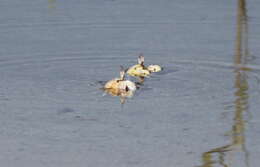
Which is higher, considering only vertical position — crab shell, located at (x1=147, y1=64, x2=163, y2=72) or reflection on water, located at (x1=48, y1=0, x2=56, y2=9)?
reflection on water, located at (x1=48, y1=0, x2=56, y2=9)

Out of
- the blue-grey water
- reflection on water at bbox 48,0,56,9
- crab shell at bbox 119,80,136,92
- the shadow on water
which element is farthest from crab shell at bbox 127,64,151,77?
reflection on water at bbox 48,0,56,9

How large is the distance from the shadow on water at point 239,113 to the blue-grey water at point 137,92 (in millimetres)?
10

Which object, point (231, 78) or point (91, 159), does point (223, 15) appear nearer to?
point (231, 78)

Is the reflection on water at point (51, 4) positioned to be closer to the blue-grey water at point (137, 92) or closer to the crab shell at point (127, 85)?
the blue-grey water at point (137, 92)

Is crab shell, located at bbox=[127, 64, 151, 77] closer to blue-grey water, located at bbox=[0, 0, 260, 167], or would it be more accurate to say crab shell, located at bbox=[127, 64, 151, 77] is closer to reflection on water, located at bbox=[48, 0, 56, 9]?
blue-grey water, located at bbox=[0, 0, 260, 167]

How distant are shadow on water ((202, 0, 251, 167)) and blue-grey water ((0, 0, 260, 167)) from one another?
1cm

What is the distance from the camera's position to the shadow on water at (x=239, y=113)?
6.86 m

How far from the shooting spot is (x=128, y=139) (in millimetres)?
7344

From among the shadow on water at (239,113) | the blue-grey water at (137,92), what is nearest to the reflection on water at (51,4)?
the blue-grey water at (137,92)

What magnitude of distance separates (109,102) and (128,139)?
1205mm

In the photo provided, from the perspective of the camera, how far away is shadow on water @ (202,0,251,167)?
686 centimetres

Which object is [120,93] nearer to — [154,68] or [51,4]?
[154,68]

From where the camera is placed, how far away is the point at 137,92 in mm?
8891

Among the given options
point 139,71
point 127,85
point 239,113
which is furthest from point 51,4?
point 239,113
